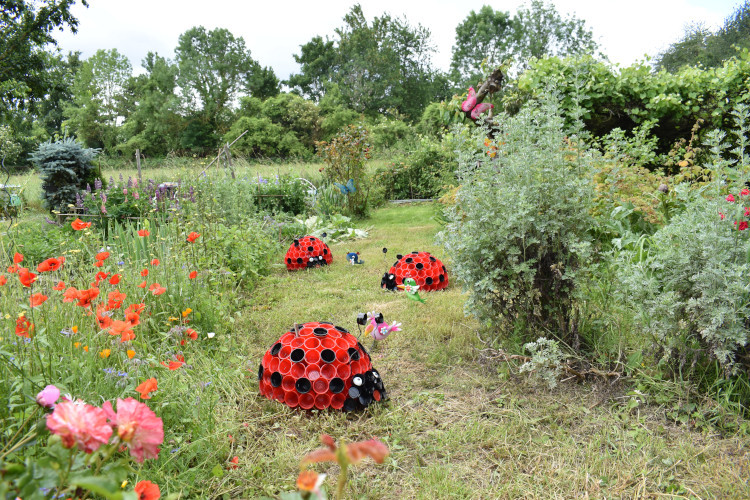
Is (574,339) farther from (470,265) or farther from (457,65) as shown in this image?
(457,65)

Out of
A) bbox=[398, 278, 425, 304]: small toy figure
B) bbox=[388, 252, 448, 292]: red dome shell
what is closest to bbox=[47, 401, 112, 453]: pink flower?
bbox=[398, 278, 425, 304]: small toy figure

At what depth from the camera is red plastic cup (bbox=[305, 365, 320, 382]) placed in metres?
2.14

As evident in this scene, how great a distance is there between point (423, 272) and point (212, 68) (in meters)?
30.2

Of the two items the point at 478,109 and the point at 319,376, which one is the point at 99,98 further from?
the point at 319,376

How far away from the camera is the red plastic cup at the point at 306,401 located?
6.99 ft

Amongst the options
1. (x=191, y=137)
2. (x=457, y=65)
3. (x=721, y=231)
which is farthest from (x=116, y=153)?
(x=721, y=231)

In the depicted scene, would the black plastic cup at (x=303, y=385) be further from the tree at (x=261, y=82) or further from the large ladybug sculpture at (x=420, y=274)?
the tree at (x=261, y=82)

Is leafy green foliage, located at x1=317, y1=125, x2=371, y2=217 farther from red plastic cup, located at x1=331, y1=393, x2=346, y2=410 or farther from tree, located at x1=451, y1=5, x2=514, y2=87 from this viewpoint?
tree, located at x1=451, y1=5, x2=514, y2=87

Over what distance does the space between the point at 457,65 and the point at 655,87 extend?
30.9 m

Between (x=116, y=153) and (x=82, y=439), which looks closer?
(x=82, y=439)

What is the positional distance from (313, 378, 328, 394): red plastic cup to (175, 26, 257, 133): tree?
2888 centimetres

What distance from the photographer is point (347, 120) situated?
83.5ft

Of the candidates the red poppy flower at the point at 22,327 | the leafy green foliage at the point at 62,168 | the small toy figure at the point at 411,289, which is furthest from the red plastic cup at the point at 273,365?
the leafy green foliage at the point at 62,168

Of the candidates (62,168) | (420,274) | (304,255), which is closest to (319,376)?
(420,274)
